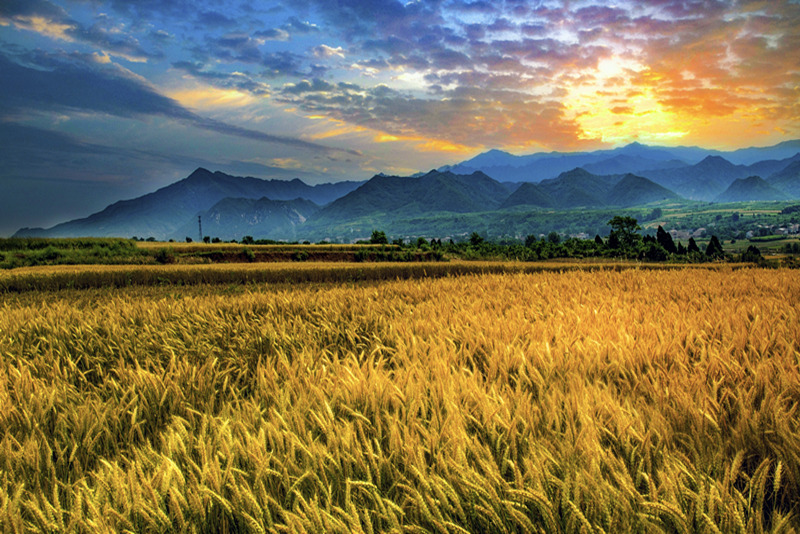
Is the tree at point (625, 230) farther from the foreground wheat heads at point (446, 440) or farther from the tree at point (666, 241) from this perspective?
the foreground wheat heads at point (446, 440)

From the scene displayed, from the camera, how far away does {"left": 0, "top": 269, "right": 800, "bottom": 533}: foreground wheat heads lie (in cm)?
124

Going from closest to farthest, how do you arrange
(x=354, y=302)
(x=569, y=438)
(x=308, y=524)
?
(x=308, y=524), (x=569, y=438), (x=354, y=302)

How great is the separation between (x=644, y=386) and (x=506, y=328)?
1613 mm

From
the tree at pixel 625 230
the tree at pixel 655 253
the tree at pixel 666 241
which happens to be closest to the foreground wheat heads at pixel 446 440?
the tree at pixel 625 230

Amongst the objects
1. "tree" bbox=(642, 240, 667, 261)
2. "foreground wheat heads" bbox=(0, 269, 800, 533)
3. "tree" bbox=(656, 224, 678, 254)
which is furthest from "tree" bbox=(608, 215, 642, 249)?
"foreground wheat heads" bbox=(0, 269, 800, 533)

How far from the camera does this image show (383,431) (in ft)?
6.42

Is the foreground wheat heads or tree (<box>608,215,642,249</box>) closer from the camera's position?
the foreground wheat heads

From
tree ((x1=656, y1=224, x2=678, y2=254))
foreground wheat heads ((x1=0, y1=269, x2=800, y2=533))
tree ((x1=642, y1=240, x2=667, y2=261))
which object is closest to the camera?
foreground wheat heads ((x1=0, y1=269, x2=800, y2=533))

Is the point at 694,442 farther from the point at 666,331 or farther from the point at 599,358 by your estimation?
the point at 666,331

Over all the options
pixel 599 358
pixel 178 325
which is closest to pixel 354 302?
pixel 178 325

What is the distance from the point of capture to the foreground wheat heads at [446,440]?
124 centimetres

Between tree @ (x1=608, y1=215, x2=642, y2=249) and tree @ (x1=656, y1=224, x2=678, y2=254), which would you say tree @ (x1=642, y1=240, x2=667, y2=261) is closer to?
tree @ (x1=608, y1=215, x2=642, y2=249)

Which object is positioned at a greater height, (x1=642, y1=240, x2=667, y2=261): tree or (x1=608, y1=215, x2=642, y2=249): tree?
(x1=608, y1=215, x2=642, y2=249): tree

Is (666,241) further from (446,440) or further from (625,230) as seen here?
(446,440)
